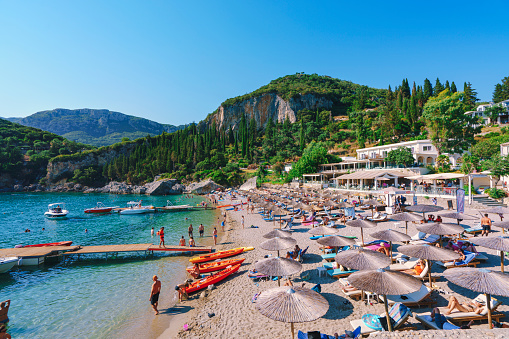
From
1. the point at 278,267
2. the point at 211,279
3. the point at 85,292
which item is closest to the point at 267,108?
the point at 211,279

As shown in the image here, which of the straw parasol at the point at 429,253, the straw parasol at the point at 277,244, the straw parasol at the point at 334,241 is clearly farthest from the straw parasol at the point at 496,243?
the straw parasol at the point at 277,244

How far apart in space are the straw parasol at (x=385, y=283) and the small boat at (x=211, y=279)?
7.43m

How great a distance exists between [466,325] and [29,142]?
157 meters

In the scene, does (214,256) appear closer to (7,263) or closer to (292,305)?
(292,305)

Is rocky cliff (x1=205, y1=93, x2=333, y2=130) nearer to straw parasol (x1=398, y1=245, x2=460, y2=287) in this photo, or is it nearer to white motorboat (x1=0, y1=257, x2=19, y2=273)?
white motorboat (x1=0, y1=257, x2=19, y2=273)

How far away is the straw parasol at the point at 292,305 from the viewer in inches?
181

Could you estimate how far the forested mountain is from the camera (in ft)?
314

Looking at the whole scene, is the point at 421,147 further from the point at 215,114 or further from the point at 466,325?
the point at 215,114

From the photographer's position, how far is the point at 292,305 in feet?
15.9

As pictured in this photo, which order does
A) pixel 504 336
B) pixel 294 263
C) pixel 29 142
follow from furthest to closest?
pixel 29 142 < pixel 294 263 < pixel 504 336

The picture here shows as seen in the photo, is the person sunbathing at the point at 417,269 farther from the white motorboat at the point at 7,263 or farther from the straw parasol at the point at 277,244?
the white motorboat at the point at 7,263

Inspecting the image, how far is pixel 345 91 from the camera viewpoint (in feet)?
433

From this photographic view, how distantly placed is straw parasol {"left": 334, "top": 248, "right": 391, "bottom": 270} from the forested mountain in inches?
5135

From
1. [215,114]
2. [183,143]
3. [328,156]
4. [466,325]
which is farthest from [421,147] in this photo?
[215,114]
